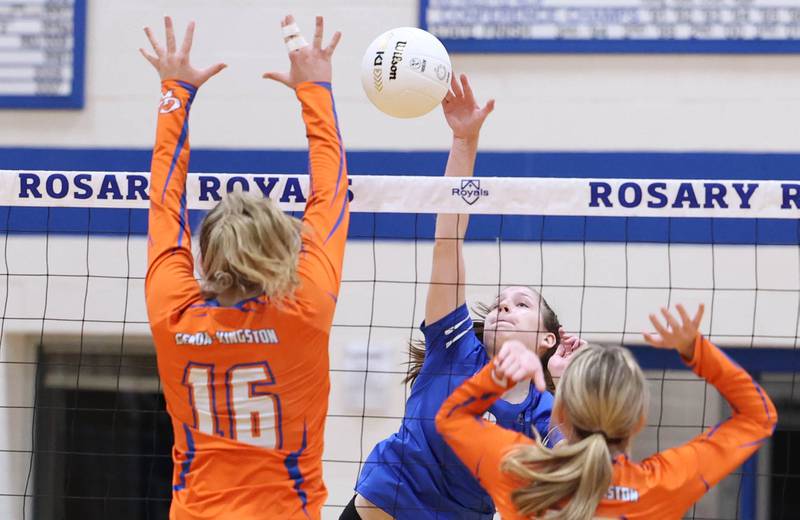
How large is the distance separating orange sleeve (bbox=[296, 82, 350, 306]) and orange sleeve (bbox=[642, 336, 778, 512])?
3.00ft

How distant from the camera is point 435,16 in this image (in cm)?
697

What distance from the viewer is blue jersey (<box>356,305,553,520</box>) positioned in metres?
4.01

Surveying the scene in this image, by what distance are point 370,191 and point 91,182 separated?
1.01 m

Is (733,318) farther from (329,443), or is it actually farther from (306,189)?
(306,189)

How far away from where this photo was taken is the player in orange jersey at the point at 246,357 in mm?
2846

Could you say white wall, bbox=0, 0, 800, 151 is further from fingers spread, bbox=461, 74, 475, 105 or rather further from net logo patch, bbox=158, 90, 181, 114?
net logo patch, bbox=158, 90, 181, 114

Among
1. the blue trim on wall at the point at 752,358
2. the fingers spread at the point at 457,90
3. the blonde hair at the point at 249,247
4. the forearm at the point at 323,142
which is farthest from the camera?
the blue trim on wall at the point at 752,358

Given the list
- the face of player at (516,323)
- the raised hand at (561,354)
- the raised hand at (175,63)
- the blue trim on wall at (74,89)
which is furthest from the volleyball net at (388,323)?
the raised hand at (175,63)

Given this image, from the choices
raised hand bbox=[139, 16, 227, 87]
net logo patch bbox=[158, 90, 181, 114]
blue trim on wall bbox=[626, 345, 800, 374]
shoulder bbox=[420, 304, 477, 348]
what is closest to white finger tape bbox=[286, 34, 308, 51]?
raised hand bbox=[139, 16, 227, 87]

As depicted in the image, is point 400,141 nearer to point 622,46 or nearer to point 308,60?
point 622,46

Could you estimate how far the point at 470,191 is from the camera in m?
4.02

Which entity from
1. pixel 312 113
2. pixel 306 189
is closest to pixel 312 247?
pixel 312 113

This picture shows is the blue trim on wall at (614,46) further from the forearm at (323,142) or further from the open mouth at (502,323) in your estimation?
the forearm at (323,142)

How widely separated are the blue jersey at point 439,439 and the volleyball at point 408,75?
71cm
